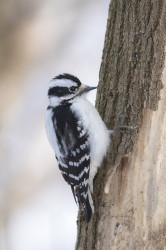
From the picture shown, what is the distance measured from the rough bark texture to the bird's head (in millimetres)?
363

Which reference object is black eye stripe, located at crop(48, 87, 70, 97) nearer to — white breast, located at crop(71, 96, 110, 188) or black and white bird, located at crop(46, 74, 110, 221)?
black and white bird, located at crop(46, 74, 110, 221)

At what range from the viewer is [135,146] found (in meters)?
4.05

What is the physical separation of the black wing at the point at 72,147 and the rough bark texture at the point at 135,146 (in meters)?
0.16

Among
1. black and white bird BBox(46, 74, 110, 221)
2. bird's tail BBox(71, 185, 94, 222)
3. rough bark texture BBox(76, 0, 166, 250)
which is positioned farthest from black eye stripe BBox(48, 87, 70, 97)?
bird's tail BBox(71, 185, 94, 222)

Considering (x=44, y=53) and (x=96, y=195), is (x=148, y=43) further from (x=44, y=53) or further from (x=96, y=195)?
(x=44, y=53)

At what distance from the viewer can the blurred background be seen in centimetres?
686

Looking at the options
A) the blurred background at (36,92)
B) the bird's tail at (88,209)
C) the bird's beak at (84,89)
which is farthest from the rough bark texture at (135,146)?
the blurred background at (36,92)

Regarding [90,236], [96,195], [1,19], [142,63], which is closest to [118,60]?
[142,63]

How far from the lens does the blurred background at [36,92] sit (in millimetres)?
6863

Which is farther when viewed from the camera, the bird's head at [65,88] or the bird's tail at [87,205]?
the bird's head at [65,88]

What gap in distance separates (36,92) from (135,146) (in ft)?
11.6

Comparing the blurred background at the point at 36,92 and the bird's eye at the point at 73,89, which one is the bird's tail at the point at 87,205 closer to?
the bird's eye at the point at 73,89

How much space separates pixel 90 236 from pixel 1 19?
4080mm

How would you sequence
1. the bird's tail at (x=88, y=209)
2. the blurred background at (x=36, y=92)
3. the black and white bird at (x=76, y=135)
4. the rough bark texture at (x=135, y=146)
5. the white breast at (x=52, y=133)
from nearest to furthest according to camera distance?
the rough bark texture at (x=135, y=146) < the bird's tail at (x=88, y=209) < the black and white bird at (x=76, y=135) < the white breast at (x=52, y=133) < the blurred background at (x=36, y=92)
